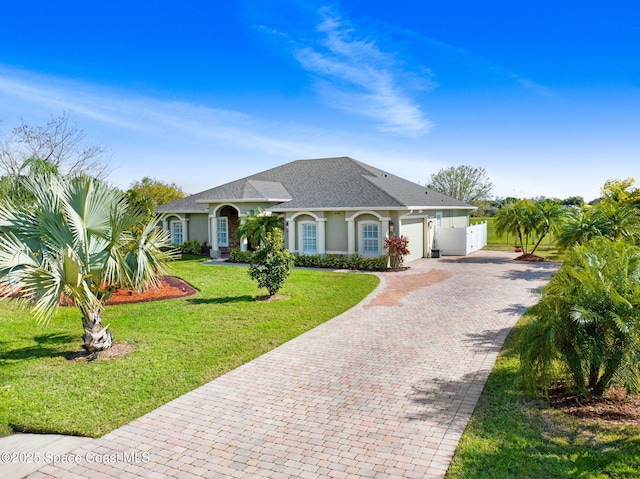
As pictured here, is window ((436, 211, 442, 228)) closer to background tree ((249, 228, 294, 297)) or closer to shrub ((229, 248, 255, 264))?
shrub ((229, 248, 255, 264))

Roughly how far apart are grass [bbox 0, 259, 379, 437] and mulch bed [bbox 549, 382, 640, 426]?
5728mm

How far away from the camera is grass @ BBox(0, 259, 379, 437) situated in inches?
267

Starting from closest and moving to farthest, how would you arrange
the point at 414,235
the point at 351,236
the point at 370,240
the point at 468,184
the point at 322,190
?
1. the point at 370,240
2. the point at 351,236
3. the point at 414,235
4. the point at 322,190
5. the point at 468,184

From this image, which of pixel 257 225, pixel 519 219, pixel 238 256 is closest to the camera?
pixel 257 225

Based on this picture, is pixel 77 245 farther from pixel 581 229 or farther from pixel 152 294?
pixel 581 229

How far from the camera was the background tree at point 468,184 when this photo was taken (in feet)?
216

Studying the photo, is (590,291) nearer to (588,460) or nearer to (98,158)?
(588,460)

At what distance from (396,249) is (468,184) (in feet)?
161

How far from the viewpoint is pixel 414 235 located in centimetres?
2495

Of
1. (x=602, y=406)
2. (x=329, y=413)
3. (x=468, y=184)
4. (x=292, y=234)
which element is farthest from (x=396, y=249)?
(x=468, y=184)

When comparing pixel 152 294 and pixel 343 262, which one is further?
pixel 343 262

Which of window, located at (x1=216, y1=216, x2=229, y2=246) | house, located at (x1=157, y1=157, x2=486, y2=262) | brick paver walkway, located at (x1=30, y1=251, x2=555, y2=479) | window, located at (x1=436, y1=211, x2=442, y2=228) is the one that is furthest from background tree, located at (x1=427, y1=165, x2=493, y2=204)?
brick paver walkway, located at (x1=30, y1=251, x2=555, y2=479)

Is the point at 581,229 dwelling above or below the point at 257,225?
below

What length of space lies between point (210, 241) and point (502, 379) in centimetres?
2290
